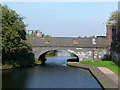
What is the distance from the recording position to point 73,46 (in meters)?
45.4

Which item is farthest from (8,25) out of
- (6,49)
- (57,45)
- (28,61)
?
(57,45)

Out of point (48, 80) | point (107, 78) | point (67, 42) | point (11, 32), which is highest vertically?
point (11, 32)

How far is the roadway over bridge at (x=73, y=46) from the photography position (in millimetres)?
45406

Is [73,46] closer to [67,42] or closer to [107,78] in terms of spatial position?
[67,42]

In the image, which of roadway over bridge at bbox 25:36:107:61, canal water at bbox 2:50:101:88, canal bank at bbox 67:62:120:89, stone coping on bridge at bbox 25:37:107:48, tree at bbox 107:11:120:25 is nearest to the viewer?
canal bank at bbox 67:62:120:89

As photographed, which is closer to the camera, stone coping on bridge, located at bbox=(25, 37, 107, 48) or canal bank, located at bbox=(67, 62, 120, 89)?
canal bank, located at bbox=(67, 62, 120, 89)

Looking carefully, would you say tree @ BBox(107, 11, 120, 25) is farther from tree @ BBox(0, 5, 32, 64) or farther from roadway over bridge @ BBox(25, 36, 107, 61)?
tree @ BBox(0, 5, 32, 64)

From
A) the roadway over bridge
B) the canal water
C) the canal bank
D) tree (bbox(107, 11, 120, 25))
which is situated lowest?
the canal water

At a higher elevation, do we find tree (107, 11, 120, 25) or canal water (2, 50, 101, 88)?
tree (107, 11, 120, 25)

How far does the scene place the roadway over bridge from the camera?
45.4 meters

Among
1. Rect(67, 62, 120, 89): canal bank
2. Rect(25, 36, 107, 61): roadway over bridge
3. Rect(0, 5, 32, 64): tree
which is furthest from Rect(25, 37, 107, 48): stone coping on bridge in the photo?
Rect(67, 62, 120, 89): canal bank

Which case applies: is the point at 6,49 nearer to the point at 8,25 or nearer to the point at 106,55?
the point at 8,25

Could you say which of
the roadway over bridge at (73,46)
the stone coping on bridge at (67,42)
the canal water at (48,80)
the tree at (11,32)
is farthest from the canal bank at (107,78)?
the tree at (11,32)

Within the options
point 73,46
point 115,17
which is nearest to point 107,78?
point 115,17
